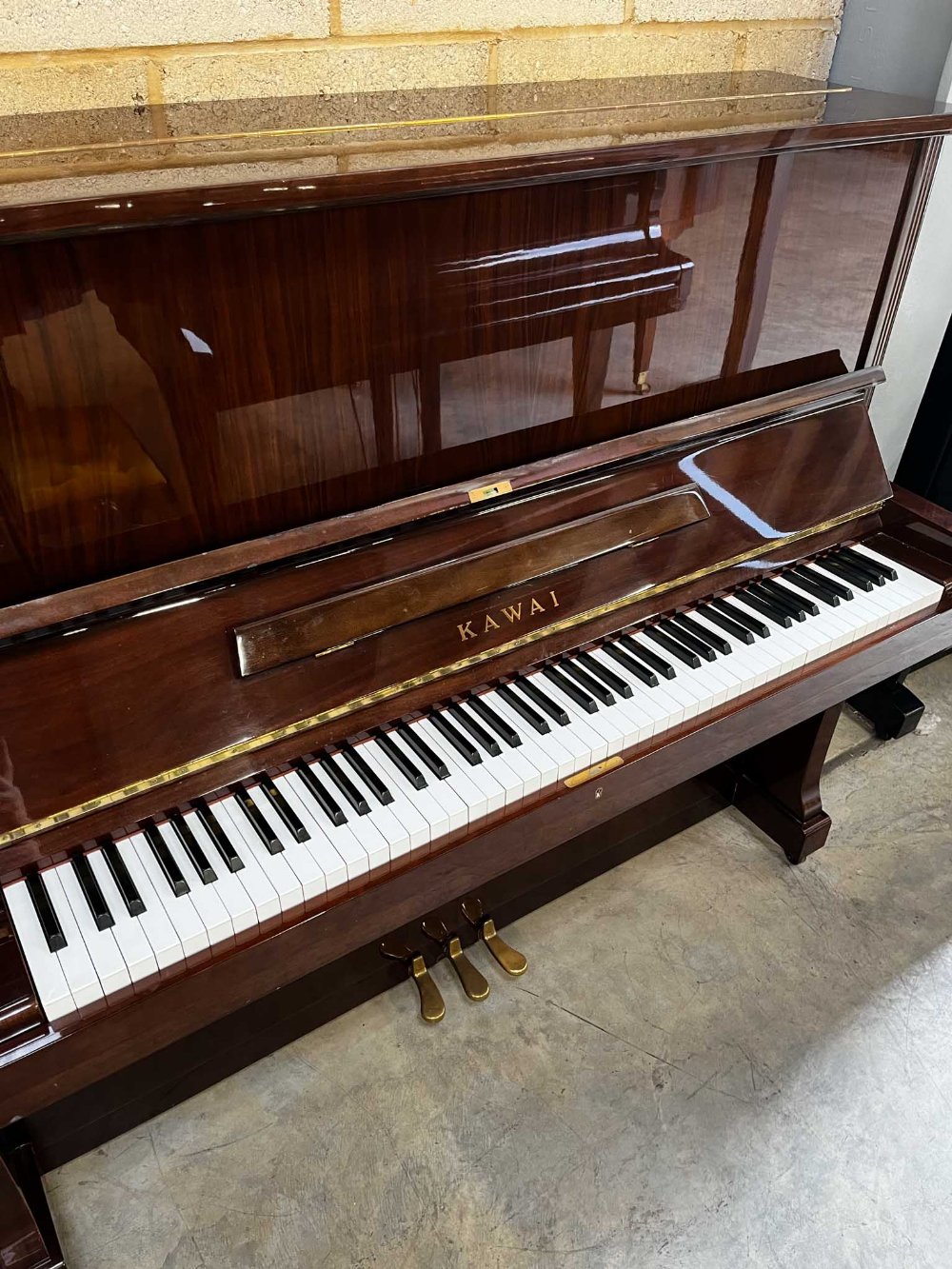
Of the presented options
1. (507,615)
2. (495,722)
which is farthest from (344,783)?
(507,615)

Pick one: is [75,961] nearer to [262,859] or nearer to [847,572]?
[262,859]

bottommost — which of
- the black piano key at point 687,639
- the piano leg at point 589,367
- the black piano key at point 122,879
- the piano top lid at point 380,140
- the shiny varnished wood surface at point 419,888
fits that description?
the shiny varnished wood surface at point 419,888

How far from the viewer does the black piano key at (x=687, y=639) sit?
155 cm

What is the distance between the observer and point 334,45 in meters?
1.46

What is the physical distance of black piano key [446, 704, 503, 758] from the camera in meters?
1.34

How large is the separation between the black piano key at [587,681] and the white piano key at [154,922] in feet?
2.27

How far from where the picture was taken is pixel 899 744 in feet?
8.16

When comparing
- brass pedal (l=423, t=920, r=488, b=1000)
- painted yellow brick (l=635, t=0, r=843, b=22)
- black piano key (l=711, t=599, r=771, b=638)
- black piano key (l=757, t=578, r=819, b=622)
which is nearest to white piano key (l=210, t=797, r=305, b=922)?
brass pedal (l=423, t=920, r=488, b=1000)

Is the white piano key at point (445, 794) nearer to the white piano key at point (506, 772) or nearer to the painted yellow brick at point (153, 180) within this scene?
the white piano key at point (506, 772)

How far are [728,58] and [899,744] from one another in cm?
171

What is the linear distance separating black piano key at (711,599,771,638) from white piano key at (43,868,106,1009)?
3.69ft

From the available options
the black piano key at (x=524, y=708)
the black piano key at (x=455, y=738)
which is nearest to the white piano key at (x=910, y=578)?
the black piano key at (x=524, y=708)

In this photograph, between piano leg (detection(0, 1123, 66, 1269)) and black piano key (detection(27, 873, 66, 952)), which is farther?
piano leg (detection(0, 1123, 66, 1269))

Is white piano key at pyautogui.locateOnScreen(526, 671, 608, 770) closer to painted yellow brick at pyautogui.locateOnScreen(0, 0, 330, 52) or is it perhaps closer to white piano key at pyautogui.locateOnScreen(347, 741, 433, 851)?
white piano key at pyautogui.locateOnScreen(347, 741, 433, 851)
